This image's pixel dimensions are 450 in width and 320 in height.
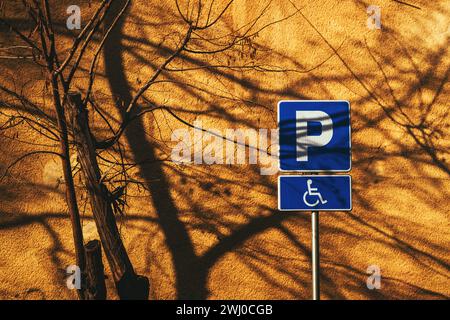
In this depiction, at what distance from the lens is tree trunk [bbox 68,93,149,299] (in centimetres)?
482

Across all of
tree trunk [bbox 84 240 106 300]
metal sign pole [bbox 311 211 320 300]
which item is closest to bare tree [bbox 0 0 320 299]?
tree trunk [bbox 84 240 106 300]

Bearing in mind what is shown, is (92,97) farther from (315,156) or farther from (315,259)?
(315,259)

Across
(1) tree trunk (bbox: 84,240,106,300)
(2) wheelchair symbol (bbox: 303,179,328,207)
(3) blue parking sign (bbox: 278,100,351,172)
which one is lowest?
(1) tree trunk (bbox: 84,240,106,300)

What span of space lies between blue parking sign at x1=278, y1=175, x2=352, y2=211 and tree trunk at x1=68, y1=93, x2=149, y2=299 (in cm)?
179


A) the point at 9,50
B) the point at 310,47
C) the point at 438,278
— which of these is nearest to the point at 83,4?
the point at 9,50

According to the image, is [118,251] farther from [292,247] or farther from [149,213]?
[292,247]

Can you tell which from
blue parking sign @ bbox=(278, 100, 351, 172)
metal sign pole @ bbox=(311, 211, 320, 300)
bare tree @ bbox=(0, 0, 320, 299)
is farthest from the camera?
bare tree @ bbox=(0, 0, 320, 299)

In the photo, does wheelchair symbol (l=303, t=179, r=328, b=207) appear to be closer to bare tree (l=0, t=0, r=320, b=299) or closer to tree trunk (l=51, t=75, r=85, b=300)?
bare tree (l=0, t=0, r=320, b=299)

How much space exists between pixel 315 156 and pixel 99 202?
6.70 ft

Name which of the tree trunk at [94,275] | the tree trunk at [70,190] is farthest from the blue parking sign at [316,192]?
the tree trunk at [70,190]

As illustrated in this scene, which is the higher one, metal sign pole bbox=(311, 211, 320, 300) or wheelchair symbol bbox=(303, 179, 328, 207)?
wheelchair symbol bbox=(303, 179, 328, 207)

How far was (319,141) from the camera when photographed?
3930mm

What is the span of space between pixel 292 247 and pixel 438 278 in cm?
161
